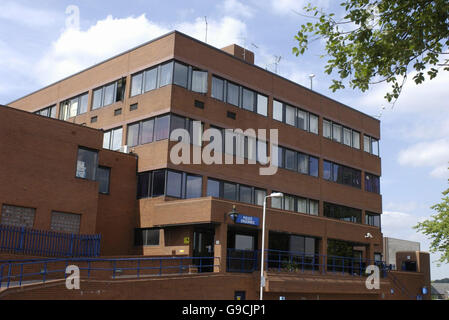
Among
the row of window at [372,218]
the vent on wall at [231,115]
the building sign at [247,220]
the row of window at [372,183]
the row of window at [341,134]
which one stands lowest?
the building sign at [247,220]

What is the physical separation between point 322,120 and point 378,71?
24422 millimetres

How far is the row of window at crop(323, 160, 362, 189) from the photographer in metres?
41.6

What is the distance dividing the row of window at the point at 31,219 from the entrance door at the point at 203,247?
20.7 feet

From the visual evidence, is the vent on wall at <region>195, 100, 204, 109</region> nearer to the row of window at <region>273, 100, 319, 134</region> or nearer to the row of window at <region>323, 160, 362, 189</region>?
the row of window at <region>273, 100, 319, 134</region>

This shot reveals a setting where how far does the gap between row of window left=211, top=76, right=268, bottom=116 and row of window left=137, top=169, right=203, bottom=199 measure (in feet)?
19.3

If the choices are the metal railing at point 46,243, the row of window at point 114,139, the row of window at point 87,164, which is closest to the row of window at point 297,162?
the row of window at point 114,139

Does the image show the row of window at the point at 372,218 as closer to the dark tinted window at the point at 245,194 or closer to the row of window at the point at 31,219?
the dark tinted window at the point at 245,194

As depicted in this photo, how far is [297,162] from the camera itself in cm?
3894

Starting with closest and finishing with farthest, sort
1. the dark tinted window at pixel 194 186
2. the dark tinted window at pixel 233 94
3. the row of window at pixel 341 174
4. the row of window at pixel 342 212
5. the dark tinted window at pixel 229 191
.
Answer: the dark tinted window at pixel 194 186
the dark tinted window at pixel 229 191
the dark tinted window at pixel 233 94
the row of window at pixel 342 212
the row of window at pixel 341 174

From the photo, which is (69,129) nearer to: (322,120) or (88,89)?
(88,89)

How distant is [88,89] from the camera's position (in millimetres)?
37969

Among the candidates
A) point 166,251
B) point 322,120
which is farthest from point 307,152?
point 166,251

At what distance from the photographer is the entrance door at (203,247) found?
29.0 metres
